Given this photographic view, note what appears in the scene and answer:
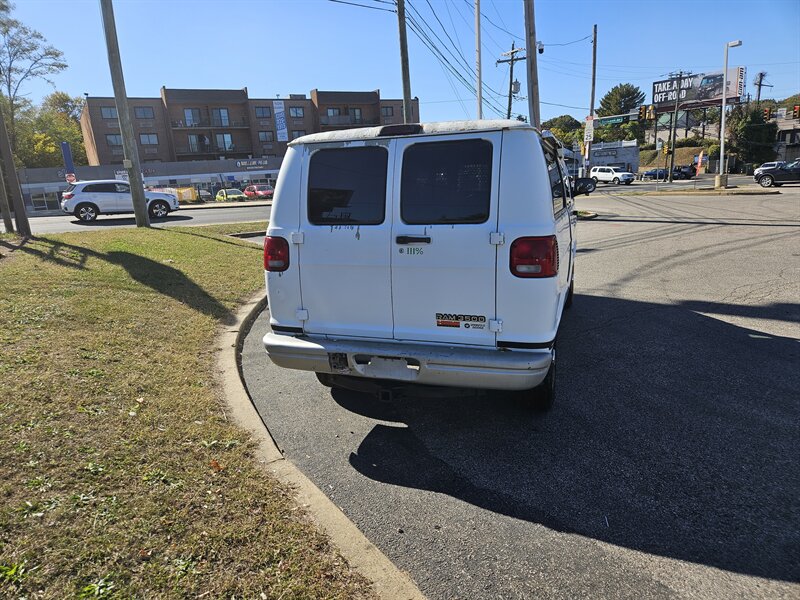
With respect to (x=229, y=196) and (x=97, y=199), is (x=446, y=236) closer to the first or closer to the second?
(x=97, y=199)

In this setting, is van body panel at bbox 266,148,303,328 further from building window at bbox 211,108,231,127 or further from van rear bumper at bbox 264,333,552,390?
building window at bbox 211,108,231,127

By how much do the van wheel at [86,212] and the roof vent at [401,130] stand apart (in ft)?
75.5

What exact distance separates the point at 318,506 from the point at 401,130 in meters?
2.43

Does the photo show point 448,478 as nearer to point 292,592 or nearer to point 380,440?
point 380,440

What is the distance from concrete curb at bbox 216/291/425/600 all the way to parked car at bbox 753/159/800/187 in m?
37.8

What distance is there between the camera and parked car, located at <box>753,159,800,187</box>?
3188cm

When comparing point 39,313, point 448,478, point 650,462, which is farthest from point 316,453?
point 39,313

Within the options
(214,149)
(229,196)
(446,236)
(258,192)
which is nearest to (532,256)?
(446,236)

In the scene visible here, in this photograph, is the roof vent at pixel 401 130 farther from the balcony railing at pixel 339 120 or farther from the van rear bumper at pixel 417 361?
the balcony railing at pixel 339 120

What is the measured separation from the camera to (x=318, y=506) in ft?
9.36

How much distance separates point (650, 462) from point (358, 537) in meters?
1.98

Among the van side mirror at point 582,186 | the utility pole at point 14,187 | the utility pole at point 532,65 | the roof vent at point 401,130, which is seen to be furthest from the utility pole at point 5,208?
the utility pole at point 532,65

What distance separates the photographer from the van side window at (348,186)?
138 inches

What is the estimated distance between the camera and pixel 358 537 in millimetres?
2609
